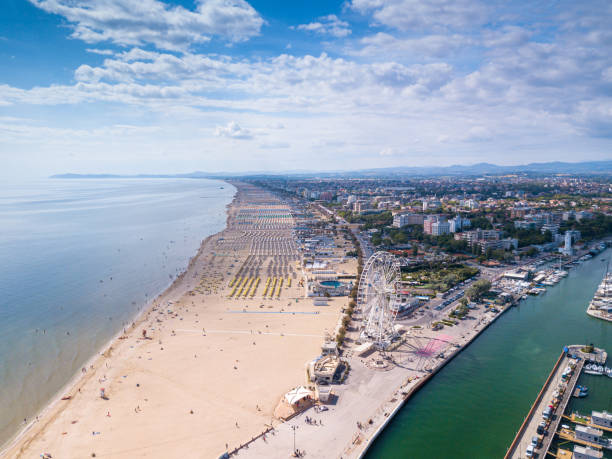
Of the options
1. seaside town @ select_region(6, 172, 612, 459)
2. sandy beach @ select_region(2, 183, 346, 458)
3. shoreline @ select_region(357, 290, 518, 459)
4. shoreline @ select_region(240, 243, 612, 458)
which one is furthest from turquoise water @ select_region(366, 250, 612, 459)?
sandy beach @ select_region(2, 183, 346, 458)

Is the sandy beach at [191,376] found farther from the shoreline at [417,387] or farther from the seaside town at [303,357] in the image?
the shoreline at [417,387]

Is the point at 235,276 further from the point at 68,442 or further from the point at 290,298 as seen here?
the point at 68,442

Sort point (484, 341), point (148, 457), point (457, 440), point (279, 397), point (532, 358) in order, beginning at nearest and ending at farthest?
point (148, 457), point (457, 440), point (279, 397), point (532, 358), point (484, 341)

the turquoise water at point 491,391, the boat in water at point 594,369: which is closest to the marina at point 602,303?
the turquoise water at point 491,391

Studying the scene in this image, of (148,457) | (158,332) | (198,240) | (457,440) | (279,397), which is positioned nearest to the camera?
(148,457)

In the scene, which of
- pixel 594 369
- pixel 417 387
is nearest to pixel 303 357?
pixel 417 387

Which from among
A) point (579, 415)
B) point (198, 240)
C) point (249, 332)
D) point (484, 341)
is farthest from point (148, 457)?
point (198, 240)

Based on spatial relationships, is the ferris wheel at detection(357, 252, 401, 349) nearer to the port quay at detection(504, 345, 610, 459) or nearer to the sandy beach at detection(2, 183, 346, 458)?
the sandy beach at detection(2, 183, 346, 458)
